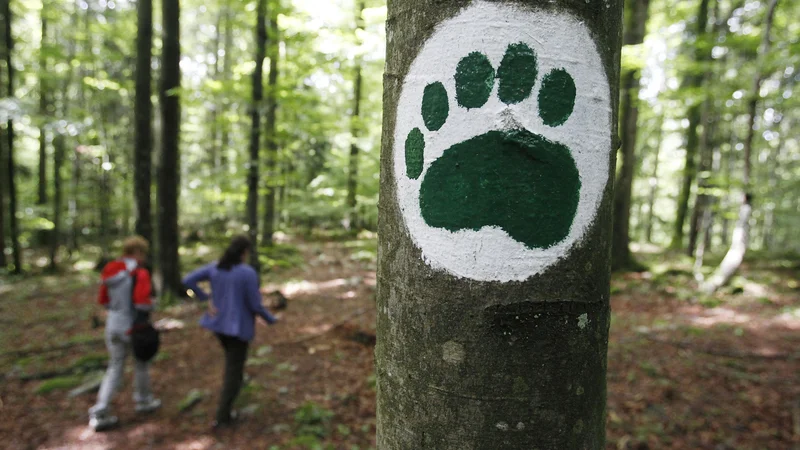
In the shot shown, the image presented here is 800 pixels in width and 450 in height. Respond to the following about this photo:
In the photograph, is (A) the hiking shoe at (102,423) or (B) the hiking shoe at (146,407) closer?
(A) the hiking shoe at (102,423)

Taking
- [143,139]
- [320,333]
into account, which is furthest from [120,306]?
[143,139]

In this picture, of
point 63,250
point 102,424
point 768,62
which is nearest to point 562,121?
point 102,424

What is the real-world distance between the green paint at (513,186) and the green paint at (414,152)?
58 millimetres

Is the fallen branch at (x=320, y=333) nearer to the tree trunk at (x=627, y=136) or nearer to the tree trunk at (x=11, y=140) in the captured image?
the tree trunk at (x=627, y=136)

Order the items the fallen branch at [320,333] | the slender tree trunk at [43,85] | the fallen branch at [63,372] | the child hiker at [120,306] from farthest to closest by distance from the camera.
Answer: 1. the slender tree trunk at [43,85]
2. the fallen branch at [320,333]
3. the fallen branch at [63,372]
4. the child hiker at [120,306]

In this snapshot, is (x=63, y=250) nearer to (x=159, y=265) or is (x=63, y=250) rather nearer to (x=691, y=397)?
(x=159, y=265)

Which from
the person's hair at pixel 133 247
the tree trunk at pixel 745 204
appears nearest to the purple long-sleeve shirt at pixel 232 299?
the person's hair at pixel 133 247

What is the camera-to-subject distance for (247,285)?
13.3 feet

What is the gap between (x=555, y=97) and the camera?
783mm

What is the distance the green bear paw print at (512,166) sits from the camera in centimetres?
76

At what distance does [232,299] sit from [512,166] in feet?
12.4

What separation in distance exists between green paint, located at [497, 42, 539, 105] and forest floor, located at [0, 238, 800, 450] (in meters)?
3.91

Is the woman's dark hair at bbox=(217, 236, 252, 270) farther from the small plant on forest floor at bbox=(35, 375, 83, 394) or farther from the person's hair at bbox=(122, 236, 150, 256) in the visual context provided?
the small plant on forest floor at bbox=(35, 375, 83, 394)

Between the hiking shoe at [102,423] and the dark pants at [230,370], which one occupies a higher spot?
the dark pants at [230,370]
